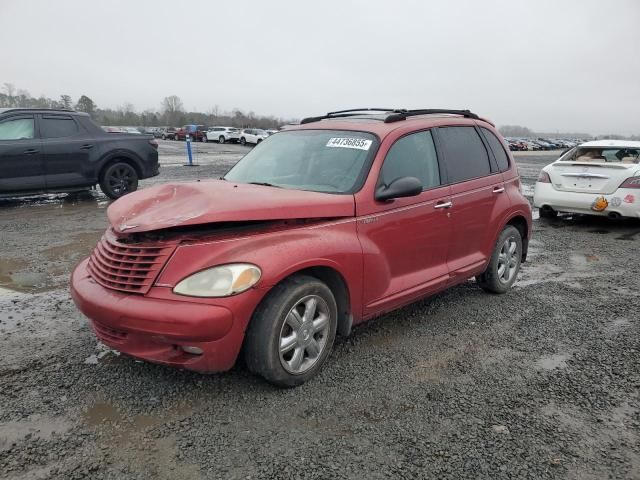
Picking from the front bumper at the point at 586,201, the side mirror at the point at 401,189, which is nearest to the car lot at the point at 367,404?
the side mirror at the point at 401,189

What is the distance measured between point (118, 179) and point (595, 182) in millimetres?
9137

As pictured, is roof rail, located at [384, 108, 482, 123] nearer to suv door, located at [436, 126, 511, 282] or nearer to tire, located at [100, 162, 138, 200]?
suv door, located at [436, 126, 511, 282]

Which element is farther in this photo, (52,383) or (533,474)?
(52,383)

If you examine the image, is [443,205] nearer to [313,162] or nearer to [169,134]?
[313,162]

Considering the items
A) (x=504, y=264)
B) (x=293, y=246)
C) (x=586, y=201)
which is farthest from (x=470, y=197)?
(x=586, y=201)

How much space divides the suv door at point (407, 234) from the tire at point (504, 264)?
0.94 metres

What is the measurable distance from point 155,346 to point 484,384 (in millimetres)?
2161

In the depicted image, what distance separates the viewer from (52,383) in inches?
127

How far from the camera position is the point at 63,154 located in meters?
9.40

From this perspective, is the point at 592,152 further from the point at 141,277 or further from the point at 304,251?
the point at 141,277

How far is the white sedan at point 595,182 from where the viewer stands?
8289mm

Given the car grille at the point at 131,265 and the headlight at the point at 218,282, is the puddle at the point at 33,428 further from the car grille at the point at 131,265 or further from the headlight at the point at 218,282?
the headlight at the point at 218,282

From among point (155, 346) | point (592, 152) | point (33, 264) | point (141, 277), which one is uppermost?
point (592, 152)

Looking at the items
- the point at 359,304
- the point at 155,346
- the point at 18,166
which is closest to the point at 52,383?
the point at 155,346
